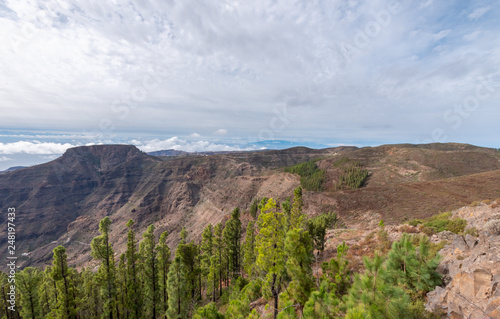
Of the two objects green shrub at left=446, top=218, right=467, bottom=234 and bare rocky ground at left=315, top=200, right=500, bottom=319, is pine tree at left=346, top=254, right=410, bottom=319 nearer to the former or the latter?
bare rocky ground at left=315, top=200, right=500, bottom=319

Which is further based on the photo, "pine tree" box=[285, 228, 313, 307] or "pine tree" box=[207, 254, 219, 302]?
"pine tree" box=[207, 254, 219, 302]

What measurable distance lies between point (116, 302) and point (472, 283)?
29003mm

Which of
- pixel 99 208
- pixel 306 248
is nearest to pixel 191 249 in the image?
pixel 306 248

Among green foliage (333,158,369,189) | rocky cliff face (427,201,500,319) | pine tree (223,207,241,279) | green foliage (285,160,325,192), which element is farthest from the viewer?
green foliage (285,160,325,192)

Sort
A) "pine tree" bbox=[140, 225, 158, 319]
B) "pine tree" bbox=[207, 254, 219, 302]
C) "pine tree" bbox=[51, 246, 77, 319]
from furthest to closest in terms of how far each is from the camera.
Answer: "pine tree" bbox=[207, 254, 219, 302] → "pine tree" bbox=[140, 225, 158, 319] → "pine tree" bbox=[51, 246, 77, 319]

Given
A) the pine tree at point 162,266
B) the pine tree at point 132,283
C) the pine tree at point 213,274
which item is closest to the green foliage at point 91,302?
the pine tree at point 132,283

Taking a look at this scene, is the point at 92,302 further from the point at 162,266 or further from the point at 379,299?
the point at 379,299

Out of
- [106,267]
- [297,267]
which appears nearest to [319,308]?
[297,267]

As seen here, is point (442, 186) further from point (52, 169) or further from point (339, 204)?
point (52, 169)

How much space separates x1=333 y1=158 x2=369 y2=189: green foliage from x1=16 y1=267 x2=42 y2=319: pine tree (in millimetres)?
79445

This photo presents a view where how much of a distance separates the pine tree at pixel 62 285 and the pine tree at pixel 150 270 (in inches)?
243

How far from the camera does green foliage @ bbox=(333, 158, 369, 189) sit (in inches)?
2904

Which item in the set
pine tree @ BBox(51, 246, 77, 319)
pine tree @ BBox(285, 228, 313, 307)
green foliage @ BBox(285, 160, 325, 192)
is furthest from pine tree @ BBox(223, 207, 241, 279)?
green foliage @ BBox(285, 160, 325, 192)

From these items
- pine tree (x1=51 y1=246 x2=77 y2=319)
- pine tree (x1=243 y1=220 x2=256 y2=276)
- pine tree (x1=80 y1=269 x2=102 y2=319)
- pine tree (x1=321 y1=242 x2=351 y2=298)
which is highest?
pine tree (x1=321 y1=242 x2=351 y2=298)
